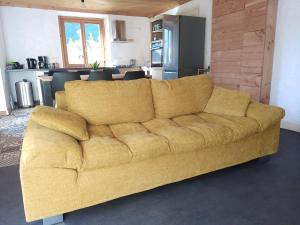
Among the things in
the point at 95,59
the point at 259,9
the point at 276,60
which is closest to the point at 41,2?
the point at 95,59

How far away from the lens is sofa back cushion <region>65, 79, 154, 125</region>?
2016 millimetres

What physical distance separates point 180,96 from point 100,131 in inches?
38.4

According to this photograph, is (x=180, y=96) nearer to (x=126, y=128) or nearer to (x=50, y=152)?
(x=126, y=128)

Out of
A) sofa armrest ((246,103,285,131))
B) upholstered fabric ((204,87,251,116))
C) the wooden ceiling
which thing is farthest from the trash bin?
sofa armrest ((246,103,285,131))

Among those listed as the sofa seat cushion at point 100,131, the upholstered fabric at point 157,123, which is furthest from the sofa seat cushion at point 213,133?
the sofa seat cushion at point 100,131

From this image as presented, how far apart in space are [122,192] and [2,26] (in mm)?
5646

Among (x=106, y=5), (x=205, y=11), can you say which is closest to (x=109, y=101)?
(x=205, y=11)

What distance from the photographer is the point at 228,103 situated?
93.1 inches

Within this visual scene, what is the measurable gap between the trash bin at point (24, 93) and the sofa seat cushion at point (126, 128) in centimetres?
432

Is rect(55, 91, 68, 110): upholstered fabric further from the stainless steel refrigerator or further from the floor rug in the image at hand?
the stainless steel refrigerator

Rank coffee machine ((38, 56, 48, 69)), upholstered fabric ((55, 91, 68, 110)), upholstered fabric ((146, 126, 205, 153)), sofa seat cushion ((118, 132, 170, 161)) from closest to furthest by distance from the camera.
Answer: sofa seat cushion ((118, 132, 170, 161))
upholstered fabric ((146, 126, 205, 153))
upholstered fabric ((55, 91, 68, 110))
coffee machine ((38, 56, 48, 69))

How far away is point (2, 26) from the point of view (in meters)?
5.23

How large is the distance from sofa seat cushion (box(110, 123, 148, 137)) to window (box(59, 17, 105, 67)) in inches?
189

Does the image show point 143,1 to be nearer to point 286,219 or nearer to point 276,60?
point 276,60
